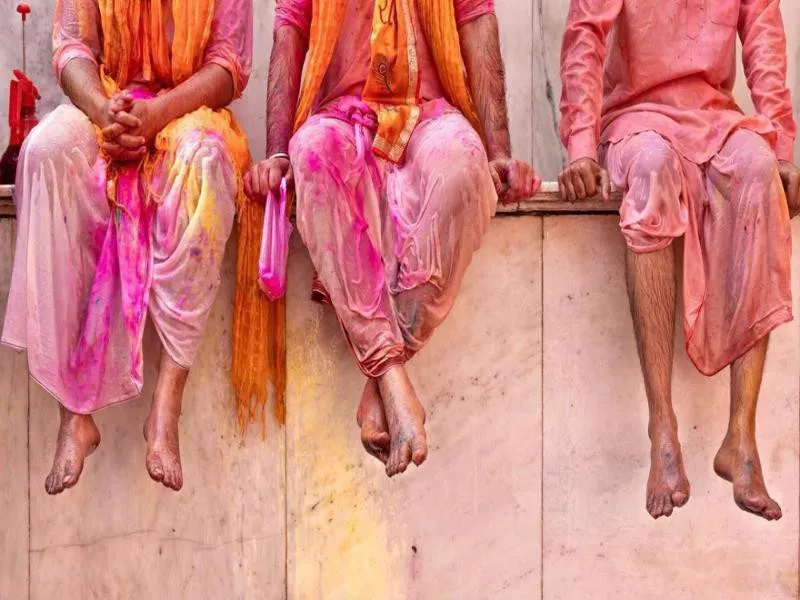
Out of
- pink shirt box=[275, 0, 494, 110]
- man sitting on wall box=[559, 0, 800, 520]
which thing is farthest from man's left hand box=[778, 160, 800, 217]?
pink shirt box=[275, 0, 494, 110]

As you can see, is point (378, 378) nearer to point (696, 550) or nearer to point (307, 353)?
point (307, 353)

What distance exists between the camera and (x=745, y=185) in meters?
Answer: 2.63

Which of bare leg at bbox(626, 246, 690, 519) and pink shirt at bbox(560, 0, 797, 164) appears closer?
bare leg at bbox(626, 246, 690, 519)

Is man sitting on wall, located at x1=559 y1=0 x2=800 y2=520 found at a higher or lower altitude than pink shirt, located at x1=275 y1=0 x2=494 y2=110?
lower

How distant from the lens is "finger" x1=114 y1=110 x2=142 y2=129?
2.60m

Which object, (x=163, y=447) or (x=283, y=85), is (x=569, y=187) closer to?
(x=283, y=85)

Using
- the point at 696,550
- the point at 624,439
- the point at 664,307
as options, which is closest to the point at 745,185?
the point at 664,307

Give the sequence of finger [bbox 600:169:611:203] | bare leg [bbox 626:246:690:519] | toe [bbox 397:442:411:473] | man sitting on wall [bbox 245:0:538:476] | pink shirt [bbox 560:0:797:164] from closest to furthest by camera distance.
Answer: toe [bbox 397:442:411:473]
man sitting on wall [bbox 245:0:538:476]
bare leg [bbox 626:246:690:519]
finger [bbox 600:169:611:203]
pink shirt [bbox 560:0:797:164]

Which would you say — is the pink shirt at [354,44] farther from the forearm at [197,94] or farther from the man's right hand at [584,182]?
the man's right hand at [584,182]

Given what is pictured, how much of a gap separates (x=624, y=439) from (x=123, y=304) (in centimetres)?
115

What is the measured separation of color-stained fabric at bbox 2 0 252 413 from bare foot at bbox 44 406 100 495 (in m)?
0.04

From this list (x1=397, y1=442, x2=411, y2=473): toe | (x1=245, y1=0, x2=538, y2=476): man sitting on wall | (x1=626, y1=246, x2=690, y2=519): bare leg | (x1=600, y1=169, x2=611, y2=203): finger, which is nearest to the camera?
(x1=397, y1=442, x2=411, y2=473): toe

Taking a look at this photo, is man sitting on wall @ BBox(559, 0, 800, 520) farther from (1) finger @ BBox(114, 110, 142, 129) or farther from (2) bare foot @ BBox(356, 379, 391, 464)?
(1) finger @ BBox(114, 110, 142, 129)

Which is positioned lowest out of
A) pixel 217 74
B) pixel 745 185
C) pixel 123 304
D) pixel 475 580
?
pixel 475 580
